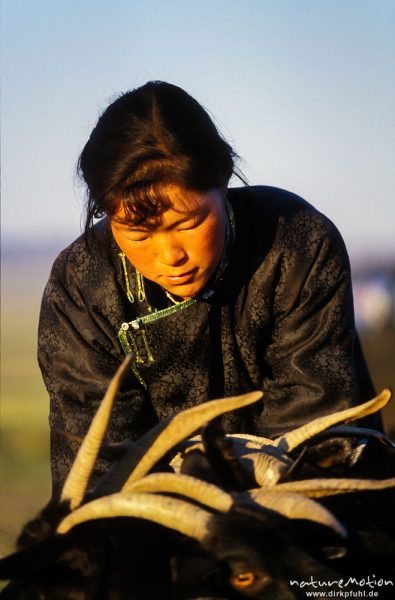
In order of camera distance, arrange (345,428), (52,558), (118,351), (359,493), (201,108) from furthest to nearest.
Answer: (118,351) < (201,108) < (345,428) < (359,493) < (52,558)

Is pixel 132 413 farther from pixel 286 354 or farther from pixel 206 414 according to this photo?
pixel 206 414

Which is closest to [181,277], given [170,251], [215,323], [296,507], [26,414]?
[170,251]

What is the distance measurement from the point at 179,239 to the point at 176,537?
1.10 m

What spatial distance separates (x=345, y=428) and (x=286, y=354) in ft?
2.42

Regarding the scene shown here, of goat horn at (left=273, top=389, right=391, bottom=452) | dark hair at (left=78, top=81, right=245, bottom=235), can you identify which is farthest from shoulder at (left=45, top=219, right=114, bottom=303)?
goat horn at (left=273, top=389, right=391, bottom=452)

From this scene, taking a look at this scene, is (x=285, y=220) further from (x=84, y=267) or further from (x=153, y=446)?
(x=153, y=446)

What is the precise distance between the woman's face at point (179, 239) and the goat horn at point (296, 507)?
99 centimetres

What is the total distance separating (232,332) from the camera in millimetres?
4398

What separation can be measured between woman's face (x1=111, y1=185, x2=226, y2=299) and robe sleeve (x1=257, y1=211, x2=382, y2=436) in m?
0.50

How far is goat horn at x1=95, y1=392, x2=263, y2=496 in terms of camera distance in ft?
9.95

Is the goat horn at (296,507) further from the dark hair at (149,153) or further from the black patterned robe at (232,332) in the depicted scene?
the black patterned robe at (232,332)

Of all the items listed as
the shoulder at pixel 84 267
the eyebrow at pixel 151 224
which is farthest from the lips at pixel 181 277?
the shoulder at pixel 84 267

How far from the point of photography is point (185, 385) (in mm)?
4406

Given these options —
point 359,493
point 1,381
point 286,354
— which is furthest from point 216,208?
point 1,381
